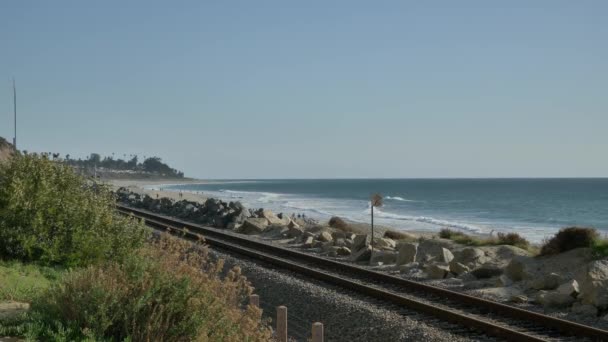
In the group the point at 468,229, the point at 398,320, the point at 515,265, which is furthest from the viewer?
the point at 468,229

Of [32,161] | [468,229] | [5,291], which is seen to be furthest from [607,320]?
[468,229]

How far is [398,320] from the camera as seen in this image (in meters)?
11.9

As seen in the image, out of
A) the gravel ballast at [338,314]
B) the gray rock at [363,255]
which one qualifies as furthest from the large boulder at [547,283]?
the gray rock at [363,255]

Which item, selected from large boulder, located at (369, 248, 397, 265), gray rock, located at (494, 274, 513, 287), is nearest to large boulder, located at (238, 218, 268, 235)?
large boulder, located at (369, 248, 397, 265)

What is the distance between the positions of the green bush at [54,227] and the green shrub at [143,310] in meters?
4.56

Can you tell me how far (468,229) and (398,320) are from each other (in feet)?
138

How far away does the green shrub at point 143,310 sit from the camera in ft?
24.9

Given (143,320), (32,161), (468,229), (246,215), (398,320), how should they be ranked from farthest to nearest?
(468,229) < (246,215) < (32,161) < (398,320) < (143,320)

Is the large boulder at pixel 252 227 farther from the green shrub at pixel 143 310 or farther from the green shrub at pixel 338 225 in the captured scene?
the green shrub at pixel 143 310

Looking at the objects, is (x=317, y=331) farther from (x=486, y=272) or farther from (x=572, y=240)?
(x=572, y=240)

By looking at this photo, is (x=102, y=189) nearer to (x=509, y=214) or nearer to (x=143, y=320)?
(x=143, y=320)

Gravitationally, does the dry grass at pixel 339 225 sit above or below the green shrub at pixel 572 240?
below

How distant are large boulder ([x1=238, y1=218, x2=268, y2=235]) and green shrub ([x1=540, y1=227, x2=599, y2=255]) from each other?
49.5 feet

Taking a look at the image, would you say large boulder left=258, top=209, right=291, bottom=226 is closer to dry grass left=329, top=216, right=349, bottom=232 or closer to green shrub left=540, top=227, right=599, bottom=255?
dry grass left=329, top=216, right=349, bottom=232
